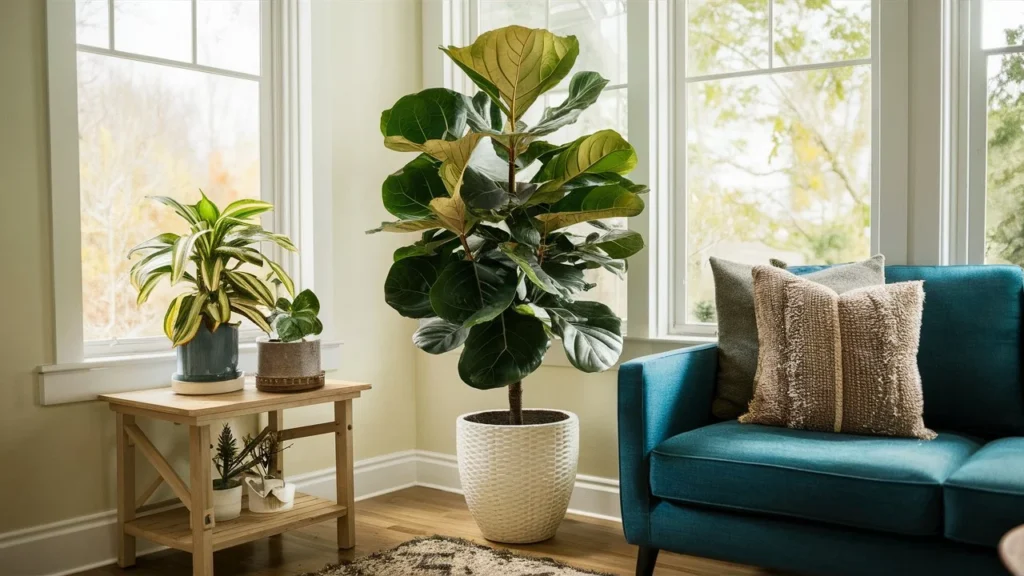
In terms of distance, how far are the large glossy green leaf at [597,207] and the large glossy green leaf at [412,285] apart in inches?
16.7

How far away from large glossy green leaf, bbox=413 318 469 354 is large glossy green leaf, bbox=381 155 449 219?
1.29ft

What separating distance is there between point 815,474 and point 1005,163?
136 cm

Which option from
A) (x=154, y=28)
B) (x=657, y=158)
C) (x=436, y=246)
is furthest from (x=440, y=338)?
(x=154, y=28)

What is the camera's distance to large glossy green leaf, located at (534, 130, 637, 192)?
2.72m

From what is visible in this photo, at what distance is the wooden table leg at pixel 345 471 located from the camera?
2.96 metres

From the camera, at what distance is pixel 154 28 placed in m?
3.05

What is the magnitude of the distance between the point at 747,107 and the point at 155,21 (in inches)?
83.4

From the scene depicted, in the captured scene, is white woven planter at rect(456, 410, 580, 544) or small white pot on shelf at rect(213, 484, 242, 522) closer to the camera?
small white pot on shelf at rect(213, 484, 242, 522)

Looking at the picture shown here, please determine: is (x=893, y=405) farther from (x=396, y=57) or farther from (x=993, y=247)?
(x=396, y=57)

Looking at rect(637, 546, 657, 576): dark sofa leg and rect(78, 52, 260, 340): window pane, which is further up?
rect(78, 52, 260, 340): window pane

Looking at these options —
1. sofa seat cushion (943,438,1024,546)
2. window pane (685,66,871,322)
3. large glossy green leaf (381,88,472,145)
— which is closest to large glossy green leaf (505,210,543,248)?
large glossy green leaf (381,88,472,145)

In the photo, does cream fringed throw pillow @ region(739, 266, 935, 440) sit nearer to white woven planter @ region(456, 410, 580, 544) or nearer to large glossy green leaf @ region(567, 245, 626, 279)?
large glossy green leaf @ region(567, 245, 626, 279)

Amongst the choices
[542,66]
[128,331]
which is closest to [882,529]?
[542,66]

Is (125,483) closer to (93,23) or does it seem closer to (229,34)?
(93,23)
